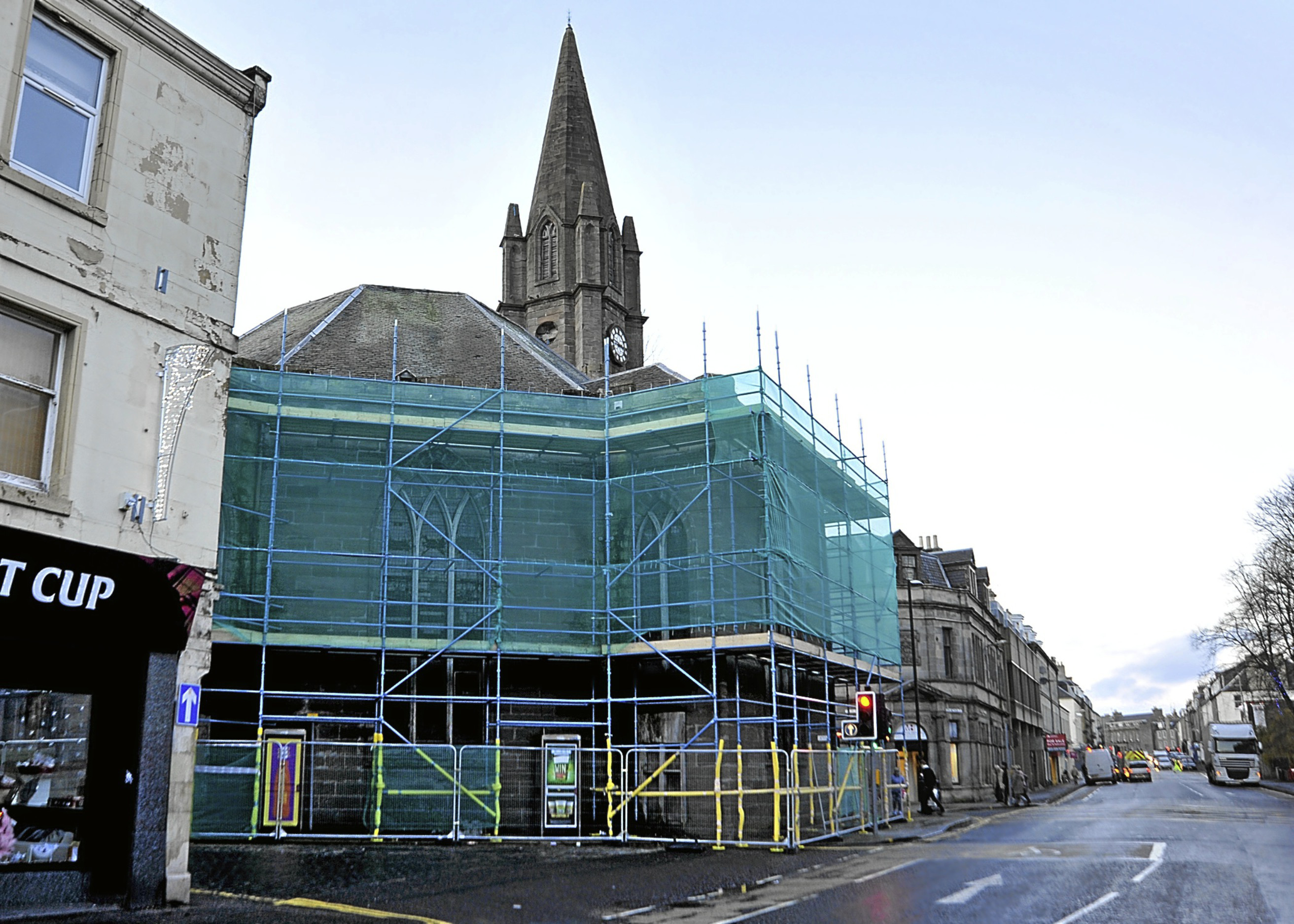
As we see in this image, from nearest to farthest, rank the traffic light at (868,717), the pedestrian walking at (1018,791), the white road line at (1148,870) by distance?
1. the white road line at (1148,870)
2. the traffic light at (868,717)
3. the pedestrian walking at (1018,791)

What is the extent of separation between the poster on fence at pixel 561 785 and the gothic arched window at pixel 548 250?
95.1 feet

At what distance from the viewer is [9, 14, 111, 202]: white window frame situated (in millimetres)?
10289

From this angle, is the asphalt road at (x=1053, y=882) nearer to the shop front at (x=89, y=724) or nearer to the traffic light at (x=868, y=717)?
the traffic light at (x=868, y=717)

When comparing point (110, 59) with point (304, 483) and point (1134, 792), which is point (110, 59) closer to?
point (304, 483)

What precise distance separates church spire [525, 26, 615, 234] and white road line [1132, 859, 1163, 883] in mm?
36459

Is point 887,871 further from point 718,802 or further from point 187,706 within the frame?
point 187,706

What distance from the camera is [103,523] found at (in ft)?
34.0

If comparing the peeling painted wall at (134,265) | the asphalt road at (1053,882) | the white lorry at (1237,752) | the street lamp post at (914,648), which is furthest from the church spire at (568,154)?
the white lorry at (1237,752)

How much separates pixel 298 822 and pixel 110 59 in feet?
41.1

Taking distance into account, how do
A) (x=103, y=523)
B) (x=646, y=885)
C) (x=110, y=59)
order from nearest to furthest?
(x=103, y=523), (x=110, y=59), (x=646, y=885)

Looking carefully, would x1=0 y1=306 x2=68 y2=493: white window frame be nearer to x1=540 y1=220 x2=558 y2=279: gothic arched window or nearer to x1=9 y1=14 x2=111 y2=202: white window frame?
x1=9 y1=14 x2=111 y2=202: white window frame

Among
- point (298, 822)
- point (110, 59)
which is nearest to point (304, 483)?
point (298, 822)

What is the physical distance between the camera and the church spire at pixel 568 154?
46.8 m

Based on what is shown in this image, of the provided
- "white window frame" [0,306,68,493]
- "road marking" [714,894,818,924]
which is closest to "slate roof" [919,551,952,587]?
"road marking" [714,894,818,924]
